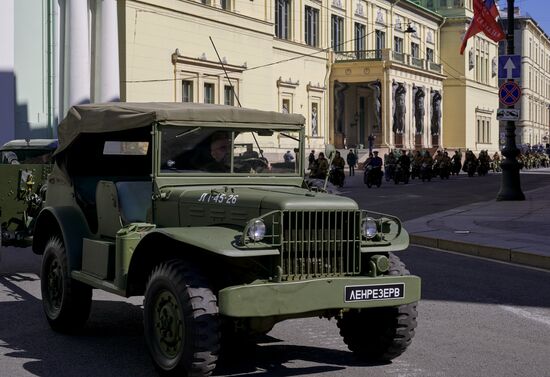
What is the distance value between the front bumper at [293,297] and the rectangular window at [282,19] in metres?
47.4

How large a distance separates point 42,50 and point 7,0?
349 cm

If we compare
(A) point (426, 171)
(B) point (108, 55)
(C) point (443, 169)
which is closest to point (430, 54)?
(C) point (443, 169)

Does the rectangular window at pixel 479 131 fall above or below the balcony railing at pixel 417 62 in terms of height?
below

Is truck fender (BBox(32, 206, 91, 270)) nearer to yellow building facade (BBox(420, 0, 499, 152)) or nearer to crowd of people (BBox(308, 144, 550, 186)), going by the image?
crowd of people (BBox(308, 144, 550, 186))

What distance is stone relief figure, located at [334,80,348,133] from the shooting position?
5912cm

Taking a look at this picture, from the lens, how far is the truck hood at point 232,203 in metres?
6.28

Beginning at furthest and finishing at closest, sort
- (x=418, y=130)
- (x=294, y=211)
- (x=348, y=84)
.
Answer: (x=418, y=130), (x=348, y=84), (x=294, y=211)

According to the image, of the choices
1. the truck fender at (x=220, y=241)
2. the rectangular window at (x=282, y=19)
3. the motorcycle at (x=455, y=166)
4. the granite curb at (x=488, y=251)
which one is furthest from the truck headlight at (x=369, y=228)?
the motorcycle at (x=455, y=166)

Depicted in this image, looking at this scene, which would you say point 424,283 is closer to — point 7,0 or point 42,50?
point 7,0

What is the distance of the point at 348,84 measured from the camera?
59.8m

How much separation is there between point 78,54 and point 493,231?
19509 millimetres

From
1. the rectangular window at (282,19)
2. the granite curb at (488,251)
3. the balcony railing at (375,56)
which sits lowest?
the granite curb at (488,251)

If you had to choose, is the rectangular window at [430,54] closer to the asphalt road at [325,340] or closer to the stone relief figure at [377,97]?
the stone relief figure at [377,97]

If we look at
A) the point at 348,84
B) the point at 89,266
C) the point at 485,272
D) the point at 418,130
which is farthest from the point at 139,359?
the point at 418,130
